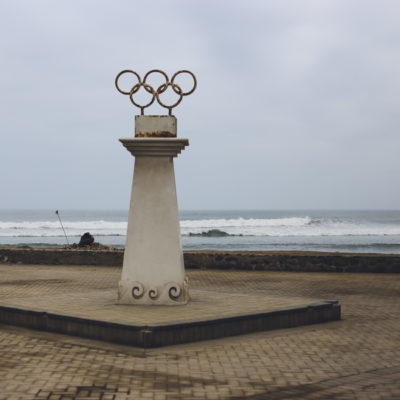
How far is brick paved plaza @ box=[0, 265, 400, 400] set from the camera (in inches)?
202

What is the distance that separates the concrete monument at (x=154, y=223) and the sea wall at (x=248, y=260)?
336 inches

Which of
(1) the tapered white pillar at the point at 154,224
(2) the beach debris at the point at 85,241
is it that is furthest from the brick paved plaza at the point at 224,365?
(2) the beach debris at the point at 85,241

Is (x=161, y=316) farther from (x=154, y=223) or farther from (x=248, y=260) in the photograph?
(x=248, y=260)

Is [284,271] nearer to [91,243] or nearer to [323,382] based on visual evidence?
[91,243]

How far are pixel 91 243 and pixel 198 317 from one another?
A: 1719 centimetres

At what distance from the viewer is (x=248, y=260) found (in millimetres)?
17500

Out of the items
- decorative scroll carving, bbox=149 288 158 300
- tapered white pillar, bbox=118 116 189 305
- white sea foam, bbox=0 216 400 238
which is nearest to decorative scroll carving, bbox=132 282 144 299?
tapered white pillar, bbox=118 116 189 305

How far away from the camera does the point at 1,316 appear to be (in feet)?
27.9

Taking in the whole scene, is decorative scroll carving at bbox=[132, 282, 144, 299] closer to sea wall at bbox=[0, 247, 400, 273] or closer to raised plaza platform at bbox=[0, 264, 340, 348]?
raised plaza platform at bbox=[0, 264, 340, 348]

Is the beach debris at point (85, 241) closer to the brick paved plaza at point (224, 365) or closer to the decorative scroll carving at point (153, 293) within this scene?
the brick paved plaza at point (224, 365)

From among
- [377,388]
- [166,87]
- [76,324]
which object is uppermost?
[166,87]

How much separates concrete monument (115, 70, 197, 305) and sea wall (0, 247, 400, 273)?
28.0ft

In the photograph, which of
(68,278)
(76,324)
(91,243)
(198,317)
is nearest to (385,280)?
(68,278)

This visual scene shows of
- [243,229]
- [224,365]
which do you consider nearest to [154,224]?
[224,365]
